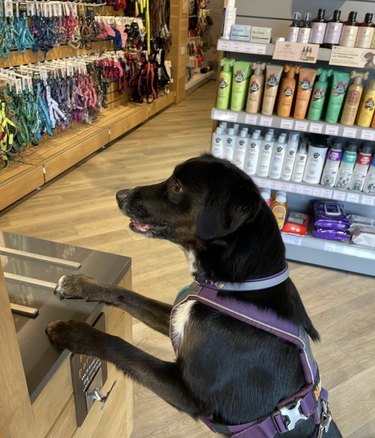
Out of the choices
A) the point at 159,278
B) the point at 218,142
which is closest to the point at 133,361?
the point at 159,278

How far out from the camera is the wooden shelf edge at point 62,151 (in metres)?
3.38

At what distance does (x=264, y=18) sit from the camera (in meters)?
2.71

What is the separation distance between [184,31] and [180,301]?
22.6ft

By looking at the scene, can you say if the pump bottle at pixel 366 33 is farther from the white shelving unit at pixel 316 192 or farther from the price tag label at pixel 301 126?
the price tag label at pixel 301 126

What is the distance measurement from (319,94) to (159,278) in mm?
1549

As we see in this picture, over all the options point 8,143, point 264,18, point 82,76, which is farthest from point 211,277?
point 82,76

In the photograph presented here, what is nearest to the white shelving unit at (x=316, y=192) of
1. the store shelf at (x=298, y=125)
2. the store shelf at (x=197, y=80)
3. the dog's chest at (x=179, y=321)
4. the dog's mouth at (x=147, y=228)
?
the store shelf at (x=298, y=125)

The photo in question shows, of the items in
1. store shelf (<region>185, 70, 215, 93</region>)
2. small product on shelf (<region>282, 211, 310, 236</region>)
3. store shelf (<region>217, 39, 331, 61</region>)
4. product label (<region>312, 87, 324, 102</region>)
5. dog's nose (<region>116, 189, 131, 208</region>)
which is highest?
store shelf (<region>217, 39, 331, 61</region>)

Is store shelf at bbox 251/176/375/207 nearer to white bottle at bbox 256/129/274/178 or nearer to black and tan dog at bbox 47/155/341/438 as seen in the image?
white bottle at bbox 256/129/274/178

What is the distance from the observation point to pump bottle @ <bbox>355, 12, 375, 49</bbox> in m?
2.30

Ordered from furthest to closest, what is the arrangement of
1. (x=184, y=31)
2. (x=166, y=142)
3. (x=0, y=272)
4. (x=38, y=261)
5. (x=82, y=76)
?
1. (x=184, y=31)
2. (x=166, y=142)
3. (x=82, y=76)
4. (x=38, y=261)
5. (x=0, y=272)

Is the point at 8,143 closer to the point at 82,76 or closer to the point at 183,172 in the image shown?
the point at 82,76

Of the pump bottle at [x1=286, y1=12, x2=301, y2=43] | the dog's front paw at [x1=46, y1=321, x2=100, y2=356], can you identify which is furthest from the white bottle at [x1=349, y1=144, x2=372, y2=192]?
the dog's front paw at [x1=46, y1=321, x2=100, y2=356]

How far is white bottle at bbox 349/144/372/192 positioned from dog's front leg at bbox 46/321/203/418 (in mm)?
2048
